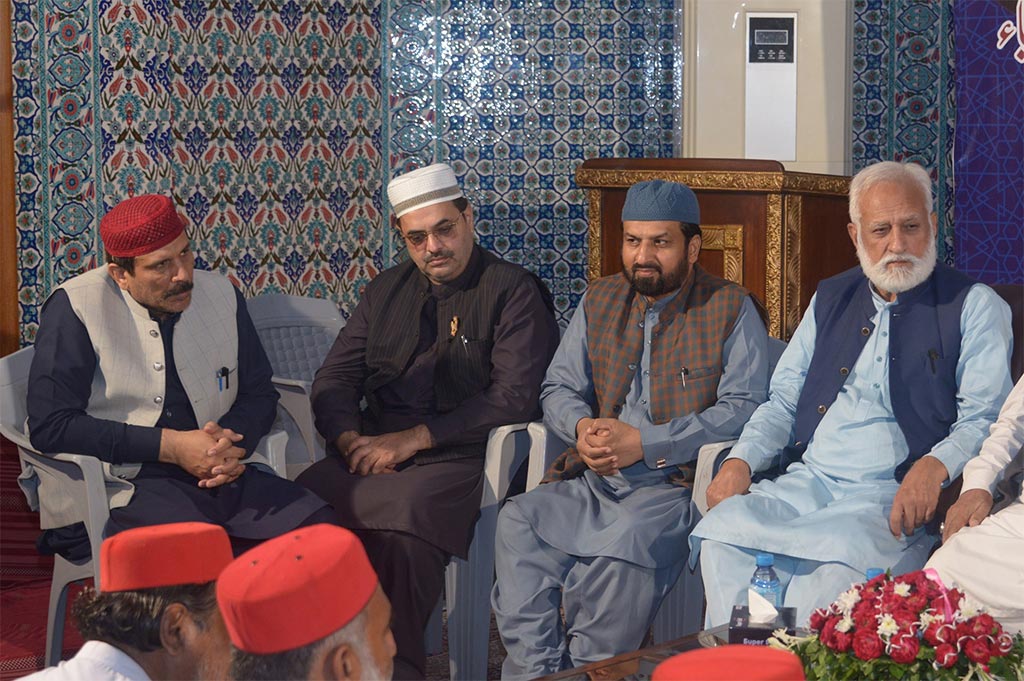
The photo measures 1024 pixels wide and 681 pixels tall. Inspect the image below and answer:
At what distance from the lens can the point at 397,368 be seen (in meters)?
4.54

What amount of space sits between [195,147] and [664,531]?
2.90 meters

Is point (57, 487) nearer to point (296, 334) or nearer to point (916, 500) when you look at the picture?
point (296, 334)

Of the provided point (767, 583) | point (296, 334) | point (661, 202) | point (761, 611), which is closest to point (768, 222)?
point (661, 202)

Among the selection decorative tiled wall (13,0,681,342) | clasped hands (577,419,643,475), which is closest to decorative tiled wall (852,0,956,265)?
decorative tiled wall (13,0,681,342)

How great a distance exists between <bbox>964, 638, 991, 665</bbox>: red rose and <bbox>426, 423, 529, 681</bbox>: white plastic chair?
6.34ft

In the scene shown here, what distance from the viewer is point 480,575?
4.26 m

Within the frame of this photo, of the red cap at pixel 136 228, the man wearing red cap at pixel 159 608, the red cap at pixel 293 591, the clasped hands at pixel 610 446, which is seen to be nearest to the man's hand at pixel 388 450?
the clasped hands at pixel 610 446

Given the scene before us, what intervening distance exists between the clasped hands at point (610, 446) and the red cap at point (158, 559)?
1.86 m

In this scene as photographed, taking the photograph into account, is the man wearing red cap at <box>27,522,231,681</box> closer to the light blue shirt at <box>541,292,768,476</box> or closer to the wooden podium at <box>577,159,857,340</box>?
the light blue shirt at <box>541,292,768,476</box>

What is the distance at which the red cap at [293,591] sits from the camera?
1803 mm

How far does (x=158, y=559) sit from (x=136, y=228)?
1.97 meters

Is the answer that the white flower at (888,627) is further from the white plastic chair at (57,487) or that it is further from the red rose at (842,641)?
the white plastic chair at (57,487)

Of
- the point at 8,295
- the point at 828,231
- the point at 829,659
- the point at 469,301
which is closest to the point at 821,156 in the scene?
the point at 828,231

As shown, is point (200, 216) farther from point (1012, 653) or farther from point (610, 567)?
point (1012, 653)
